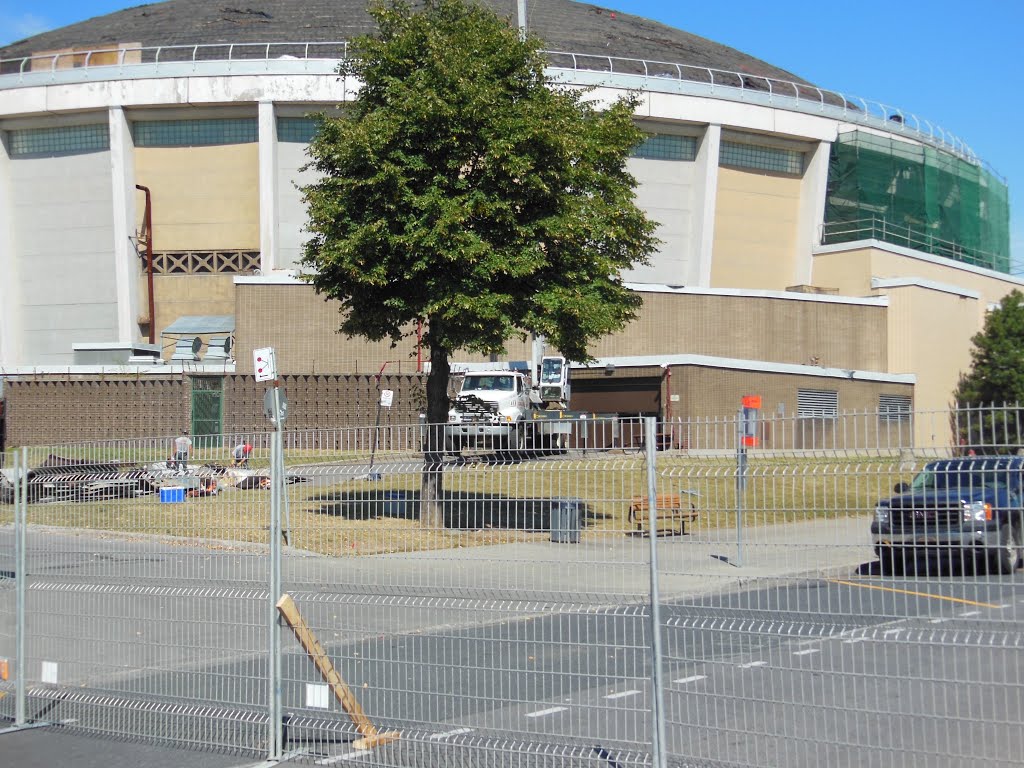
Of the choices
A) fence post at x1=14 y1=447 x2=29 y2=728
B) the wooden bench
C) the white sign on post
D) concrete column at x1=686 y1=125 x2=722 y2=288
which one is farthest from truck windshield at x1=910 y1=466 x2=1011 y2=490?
concrete column at x1=686 y1=125 x2=722 y2=288

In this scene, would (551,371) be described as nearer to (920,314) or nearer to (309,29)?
(920,314)

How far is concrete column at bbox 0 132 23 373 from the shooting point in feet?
165

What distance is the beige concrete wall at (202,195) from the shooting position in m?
49.5

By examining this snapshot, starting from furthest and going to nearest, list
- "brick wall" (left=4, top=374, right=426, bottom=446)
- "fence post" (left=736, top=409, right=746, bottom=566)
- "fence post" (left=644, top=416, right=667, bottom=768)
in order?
"brick wall" (left=4, top=374, right=426, bottom=446), "fence post" (left=644, top=416, right=667, bottom=768), "fence post" (left=736, top=409, right=746, bottom=566)

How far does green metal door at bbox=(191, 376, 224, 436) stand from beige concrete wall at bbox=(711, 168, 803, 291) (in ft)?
77.6

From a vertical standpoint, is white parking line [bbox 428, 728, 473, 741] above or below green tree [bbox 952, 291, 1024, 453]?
below

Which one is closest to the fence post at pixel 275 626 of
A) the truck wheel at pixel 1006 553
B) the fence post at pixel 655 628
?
the fence post at pixel 655 628

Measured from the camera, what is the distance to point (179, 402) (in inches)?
1662

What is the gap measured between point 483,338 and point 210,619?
1224 centimetres

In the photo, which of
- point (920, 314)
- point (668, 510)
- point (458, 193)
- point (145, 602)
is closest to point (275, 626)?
point (145, 602)

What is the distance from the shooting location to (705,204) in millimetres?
50750

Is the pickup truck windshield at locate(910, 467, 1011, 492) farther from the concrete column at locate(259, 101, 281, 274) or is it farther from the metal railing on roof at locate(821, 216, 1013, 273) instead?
the metal railing on roof at locate(821, 216, 1013, 273)

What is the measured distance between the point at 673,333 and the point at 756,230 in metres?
10.2

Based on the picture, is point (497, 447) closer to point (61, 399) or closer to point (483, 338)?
point (483, 338)
